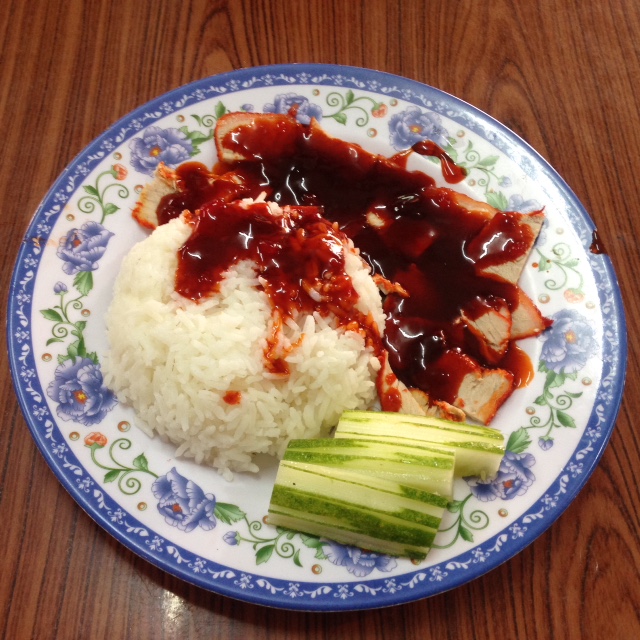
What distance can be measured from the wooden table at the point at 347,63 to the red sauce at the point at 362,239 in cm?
75

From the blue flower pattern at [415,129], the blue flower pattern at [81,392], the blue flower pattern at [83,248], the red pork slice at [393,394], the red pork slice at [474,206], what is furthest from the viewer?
the blue flower pattern at [415,129]

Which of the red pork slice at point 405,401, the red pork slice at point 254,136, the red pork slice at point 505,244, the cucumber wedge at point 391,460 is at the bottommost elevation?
the cucumber wedge at point 391,460

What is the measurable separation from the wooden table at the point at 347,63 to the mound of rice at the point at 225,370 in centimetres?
51

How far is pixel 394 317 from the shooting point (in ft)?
9.41

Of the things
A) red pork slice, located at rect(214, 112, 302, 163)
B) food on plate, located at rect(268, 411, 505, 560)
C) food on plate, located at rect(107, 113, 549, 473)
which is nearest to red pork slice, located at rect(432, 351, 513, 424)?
food on plate, located at rect(107, 113, 549, 473)

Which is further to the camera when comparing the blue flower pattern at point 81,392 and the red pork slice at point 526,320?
the red pork slice at point 526,320

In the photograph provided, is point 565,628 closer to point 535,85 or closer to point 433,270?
point 433,270

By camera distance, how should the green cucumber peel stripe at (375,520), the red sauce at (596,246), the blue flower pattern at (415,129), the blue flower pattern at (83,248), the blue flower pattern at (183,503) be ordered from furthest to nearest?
the blue flower pattern at (415,129), the red sauce at (596,246), the blue flower pattern at (83,248), the blue flower pattern at (183,503), the green cucumber peel stripe at (375,520)

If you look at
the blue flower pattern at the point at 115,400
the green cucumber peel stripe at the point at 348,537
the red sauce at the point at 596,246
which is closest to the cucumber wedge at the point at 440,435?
the blue flower pattern at the point at 115,400

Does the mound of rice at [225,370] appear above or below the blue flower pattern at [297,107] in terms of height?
below

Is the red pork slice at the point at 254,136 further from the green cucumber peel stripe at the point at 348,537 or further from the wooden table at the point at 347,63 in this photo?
the green cucumber peel stripe at the point at 348,537

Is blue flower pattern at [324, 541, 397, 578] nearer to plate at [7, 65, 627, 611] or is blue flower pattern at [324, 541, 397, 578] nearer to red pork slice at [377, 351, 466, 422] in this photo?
plate at [7, 65, 627, 611]

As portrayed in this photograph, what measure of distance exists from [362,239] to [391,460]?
3.98 feet

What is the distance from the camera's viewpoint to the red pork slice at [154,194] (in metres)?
2.97
